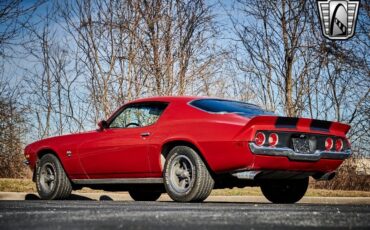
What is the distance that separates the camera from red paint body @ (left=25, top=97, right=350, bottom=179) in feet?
19.2

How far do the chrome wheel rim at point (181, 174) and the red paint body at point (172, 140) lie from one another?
238 millimetres

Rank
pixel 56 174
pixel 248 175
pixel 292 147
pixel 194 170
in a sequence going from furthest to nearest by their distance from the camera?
pixel 56 174 → pixel 194 170 → pixel 292 147 → pixel 248 175

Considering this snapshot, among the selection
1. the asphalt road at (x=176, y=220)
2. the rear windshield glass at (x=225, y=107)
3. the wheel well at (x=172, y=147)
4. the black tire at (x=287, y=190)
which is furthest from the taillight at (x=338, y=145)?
the asphalt road at (x=176, y=220)

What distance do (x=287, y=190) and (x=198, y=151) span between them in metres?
1.73

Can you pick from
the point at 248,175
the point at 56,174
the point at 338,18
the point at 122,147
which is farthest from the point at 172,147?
the point at 338,18

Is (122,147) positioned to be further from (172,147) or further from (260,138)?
(260,138)

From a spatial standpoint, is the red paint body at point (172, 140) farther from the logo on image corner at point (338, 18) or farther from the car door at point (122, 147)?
the logo on image corner at point (338, 18)

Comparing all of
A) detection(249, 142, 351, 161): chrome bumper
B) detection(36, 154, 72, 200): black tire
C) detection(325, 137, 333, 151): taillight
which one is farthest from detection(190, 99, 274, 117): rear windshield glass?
detection(36, 154, 72, 200): black tire

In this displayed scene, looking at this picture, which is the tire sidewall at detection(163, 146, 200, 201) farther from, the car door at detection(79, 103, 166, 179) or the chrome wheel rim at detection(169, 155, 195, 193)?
the car door at detection(79, 103, 166, 179)

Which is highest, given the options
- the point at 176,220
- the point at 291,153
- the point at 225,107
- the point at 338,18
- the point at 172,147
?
the point at 338,18

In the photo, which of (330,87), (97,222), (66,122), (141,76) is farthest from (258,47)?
(97,222)

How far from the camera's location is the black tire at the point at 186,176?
607 centimetres

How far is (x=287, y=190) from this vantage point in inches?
288

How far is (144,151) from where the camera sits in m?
6.69
